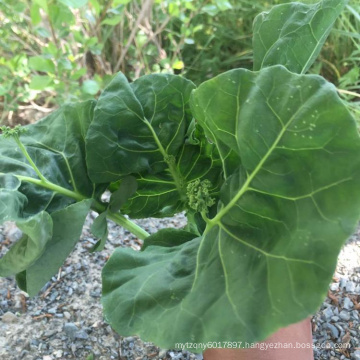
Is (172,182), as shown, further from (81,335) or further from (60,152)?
(81,335)

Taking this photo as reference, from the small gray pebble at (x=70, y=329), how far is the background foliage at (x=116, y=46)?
0.73m

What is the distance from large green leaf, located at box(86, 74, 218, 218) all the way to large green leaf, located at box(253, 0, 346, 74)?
5.9 inches

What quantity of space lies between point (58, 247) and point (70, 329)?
50cm

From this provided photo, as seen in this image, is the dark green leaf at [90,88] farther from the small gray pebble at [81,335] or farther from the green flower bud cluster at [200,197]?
the green flower bud cluster at [200,197]

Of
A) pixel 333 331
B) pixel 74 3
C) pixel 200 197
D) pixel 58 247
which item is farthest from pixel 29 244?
pixel 333 331

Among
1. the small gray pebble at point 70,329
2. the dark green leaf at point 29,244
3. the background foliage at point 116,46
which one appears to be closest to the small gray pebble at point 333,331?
the small gray pebble at point 70,329

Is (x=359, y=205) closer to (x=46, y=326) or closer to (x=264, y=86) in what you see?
(x=264, y=86)

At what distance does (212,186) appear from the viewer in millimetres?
838

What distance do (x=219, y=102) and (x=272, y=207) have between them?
0.50ft

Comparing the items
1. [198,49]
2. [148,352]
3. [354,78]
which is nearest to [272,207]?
[148,352]

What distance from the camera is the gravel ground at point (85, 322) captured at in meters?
1.10

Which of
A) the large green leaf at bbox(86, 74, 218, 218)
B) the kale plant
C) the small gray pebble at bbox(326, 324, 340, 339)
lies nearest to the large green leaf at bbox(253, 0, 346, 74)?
the kale plant

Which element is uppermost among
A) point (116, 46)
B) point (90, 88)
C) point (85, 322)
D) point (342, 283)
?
point (90, 88)

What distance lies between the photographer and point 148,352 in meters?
1.10
